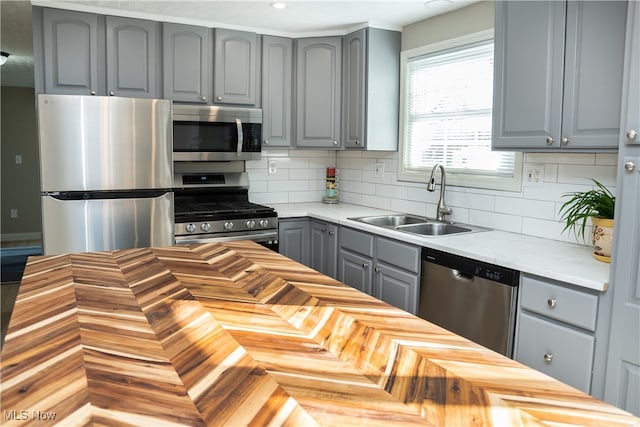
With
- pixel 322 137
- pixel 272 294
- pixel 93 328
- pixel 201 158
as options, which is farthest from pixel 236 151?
pixel 93 328

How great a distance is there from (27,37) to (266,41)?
8.61 feet

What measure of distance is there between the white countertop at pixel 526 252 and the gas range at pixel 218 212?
0.64m

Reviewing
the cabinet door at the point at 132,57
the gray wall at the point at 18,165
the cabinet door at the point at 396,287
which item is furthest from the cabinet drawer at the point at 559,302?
the gray wall at the point at 18,165

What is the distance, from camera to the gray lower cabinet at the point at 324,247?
3.71 m

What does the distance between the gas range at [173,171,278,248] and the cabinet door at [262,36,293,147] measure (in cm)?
44

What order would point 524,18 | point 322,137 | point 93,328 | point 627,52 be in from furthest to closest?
1. point 322,137
2. point 524,18
3. point 627,52
4. point 93,328

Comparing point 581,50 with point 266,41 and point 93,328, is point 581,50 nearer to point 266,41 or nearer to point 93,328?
point 93,328

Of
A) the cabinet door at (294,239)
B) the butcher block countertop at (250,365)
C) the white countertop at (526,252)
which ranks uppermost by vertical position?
the white countertop at (526,252)

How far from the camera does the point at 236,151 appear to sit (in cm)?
398

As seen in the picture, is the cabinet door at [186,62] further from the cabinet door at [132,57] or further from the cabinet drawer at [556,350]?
the cabinet drawer at [556,350]

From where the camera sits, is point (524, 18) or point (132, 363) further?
point (524, 18)

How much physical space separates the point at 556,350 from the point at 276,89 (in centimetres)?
288

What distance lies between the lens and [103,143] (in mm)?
3361

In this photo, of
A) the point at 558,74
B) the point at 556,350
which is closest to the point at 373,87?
the point at 558,74
